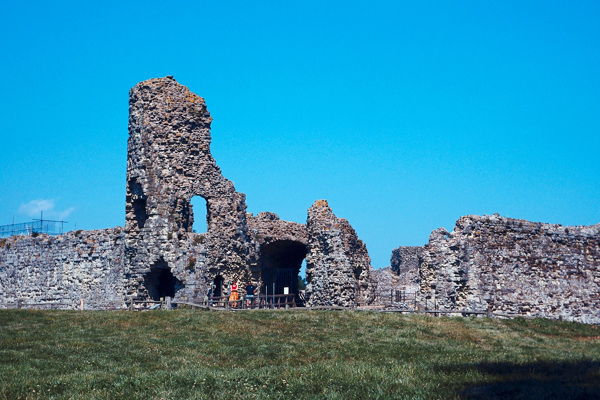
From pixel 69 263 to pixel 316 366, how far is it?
903 inches

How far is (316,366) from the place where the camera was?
15109 mm

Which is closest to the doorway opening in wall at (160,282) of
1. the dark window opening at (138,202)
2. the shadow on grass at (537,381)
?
the dark window opening at (138,202)

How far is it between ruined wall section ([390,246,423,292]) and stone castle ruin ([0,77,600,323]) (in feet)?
40.6

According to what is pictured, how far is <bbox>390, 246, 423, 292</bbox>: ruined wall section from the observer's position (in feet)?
153

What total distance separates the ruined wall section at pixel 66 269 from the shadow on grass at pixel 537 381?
65.3 ft

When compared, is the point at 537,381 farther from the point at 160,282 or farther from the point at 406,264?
the point at 406,264

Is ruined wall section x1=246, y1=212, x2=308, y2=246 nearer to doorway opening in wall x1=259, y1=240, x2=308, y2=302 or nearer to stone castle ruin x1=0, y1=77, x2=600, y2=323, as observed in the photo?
stone castle ruin x1=0, y1=77, x2=600, y2=323

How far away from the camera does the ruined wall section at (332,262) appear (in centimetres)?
2942

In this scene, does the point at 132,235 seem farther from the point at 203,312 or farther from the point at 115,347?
the point at 115,347

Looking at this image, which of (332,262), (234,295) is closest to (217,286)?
(234,295)

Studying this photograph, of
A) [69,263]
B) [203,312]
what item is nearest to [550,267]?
[203,312]

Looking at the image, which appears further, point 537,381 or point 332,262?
point 332,262

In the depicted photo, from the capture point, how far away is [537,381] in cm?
1288

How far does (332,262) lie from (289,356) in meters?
12.2
